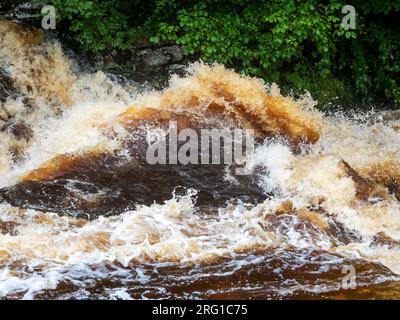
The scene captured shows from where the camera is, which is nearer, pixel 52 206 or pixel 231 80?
pixel 52 206

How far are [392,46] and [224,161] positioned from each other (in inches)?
144

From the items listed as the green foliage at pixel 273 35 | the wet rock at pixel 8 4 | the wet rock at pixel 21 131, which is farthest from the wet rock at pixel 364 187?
the wet rock at pixel 8 4

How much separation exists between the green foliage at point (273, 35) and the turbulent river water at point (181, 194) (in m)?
0.38

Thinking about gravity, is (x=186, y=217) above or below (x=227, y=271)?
above

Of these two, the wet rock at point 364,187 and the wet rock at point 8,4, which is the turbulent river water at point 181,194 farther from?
the wet rock at point 8,4

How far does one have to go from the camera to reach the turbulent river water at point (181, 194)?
15.1 ft

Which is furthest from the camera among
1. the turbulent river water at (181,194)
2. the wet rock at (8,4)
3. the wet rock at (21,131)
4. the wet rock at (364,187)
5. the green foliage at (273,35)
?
the wet rock at (8,4)

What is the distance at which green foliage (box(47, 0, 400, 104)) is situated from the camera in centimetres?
783

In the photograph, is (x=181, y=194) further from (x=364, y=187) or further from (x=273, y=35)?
(x=273, y=35)

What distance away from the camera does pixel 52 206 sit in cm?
578

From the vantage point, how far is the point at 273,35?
7.95 meters
